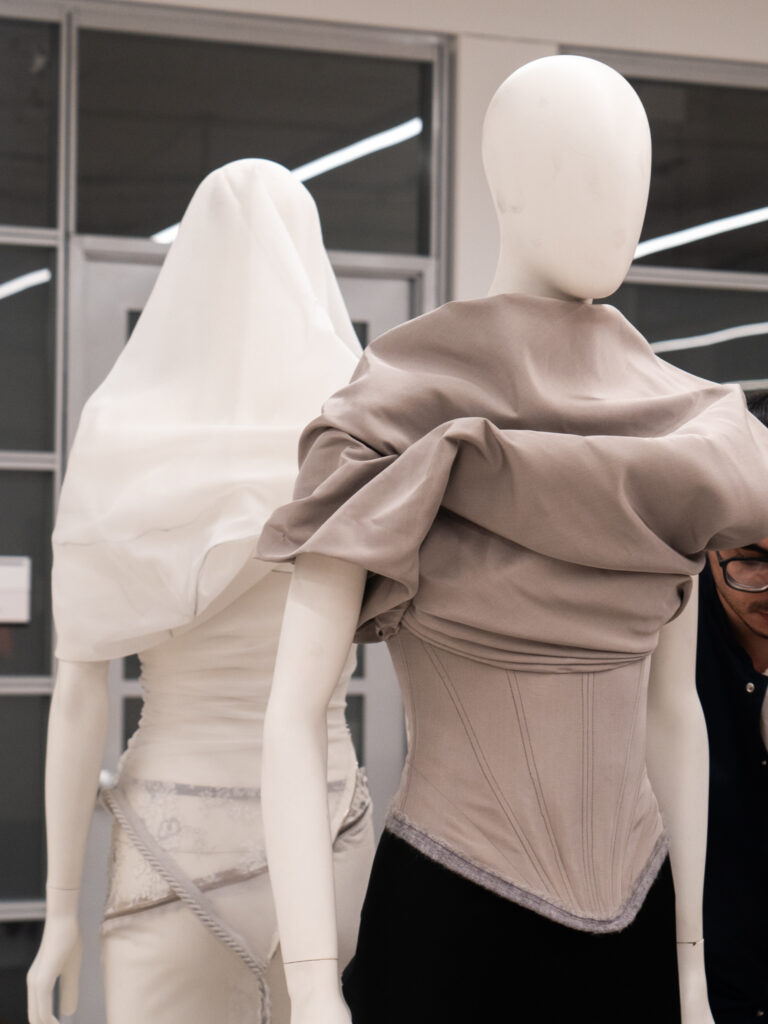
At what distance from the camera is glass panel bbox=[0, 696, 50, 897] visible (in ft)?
10.6

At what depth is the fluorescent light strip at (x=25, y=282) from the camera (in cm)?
330

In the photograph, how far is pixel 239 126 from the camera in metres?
3.46

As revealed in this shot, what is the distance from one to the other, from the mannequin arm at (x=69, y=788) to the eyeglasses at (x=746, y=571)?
0.89m

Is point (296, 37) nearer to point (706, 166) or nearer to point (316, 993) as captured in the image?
point (706, 166)

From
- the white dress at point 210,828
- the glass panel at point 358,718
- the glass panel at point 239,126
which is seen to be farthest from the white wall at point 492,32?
the white dress at point 210,828

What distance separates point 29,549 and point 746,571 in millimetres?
2136

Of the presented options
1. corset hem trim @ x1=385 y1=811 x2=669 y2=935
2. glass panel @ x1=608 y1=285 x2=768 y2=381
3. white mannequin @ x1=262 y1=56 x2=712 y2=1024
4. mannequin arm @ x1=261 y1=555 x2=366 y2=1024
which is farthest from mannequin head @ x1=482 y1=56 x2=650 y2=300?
glass panel @ x1=608 y1=285 x2=768 y2=381

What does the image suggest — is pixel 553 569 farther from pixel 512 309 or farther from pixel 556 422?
pixel 512 309

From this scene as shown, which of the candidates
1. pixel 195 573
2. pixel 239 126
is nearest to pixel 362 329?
pixel 239 126

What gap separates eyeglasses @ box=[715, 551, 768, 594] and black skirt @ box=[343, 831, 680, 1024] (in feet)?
2.16

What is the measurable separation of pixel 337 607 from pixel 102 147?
2.59 metres

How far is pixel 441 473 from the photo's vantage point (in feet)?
3.35

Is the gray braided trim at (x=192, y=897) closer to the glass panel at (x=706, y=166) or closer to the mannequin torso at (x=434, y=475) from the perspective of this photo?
the mannequin torso at (x=434, y=475)

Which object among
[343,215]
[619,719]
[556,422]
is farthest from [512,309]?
[343,215]
